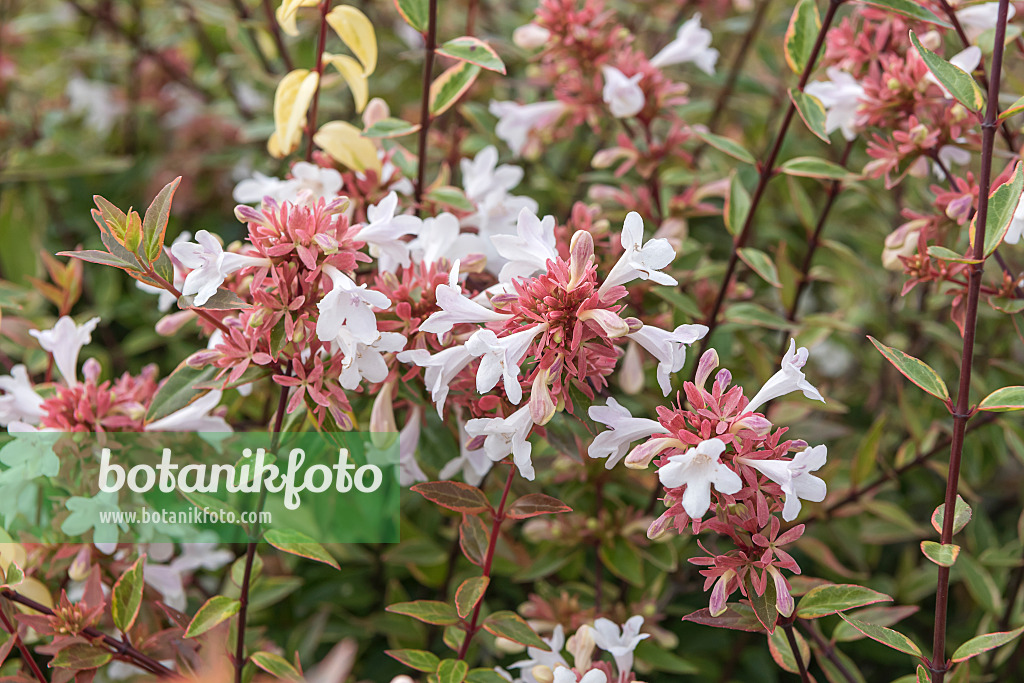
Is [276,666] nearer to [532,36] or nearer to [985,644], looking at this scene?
[985,644]

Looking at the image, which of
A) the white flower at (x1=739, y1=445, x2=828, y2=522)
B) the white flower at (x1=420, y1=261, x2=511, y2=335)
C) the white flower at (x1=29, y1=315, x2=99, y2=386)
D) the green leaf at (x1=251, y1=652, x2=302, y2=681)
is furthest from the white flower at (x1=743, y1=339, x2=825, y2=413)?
the white flower at (x1=29, y1=315, x2=99, y2=386)

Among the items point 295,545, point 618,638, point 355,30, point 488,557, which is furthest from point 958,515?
point 355,30

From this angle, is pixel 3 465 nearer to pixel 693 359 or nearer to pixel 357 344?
pixel 357 344

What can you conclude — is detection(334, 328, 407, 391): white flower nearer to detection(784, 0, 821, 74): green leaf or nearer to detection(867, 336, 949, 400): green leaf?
detection(867, 336, 949, 400): green leaf

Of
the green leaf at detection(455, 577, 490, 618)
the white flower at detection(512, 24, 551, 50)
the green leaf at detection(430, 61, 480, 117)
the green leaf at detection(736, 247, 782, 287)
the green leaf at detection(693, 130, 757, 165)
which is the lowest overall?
the green leaf at detection(455, 577, 490, 618)

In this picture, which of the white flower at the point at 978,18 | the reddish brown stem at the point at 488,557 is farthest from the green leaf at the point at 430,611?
the white flower at the point at 978,18

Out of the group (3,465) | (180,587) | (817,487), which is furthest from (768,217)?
(3,465)

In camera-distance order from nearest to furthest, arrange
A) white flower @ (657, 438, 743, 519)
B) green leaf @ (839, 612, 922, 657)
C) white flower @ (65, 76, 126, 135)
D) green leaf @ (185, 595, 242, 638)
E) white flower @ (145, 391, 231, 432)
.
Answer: white flower @ (657, 438, 743, 519)
green leaf @ (839, 612, 922, 657)
green leaf @ (185, 595, 242, 638)
white flower @ (145, 391, 231, 432)
white flower @ (65, 76, 126, 135)
